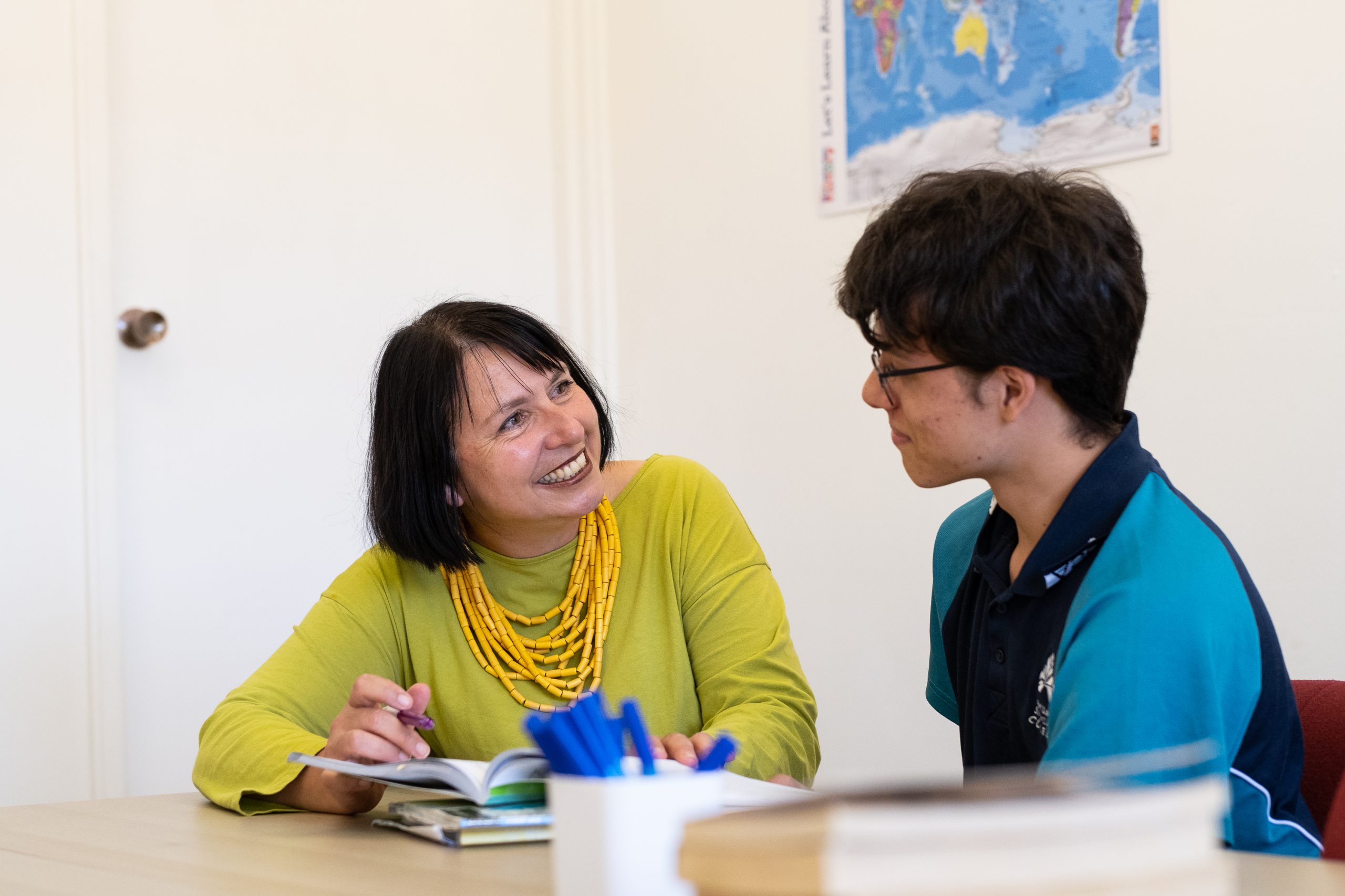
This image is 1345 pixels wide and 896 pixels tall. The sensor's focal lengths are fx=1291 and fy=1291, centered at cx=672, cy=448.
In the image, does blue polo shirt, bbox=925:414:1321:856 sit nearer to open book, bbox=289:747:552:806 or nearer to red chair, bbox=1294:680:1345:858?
red chair, bbox=1294:680:1345:858

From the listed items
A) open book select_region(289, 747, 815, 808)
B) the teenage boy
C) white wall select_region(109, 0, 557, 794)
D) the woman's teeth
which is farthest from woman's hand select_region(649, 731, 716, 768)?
white wall select_region(109, 0, 557, 794)

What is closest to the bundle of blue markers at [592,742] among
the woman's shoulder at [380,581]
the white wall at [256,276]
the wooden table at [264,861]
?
the wooden table at [264,861]

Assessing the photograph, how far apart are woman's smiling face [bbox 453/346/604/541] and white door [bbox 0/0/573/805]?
1.06m

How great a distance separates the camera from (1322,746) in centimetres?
124

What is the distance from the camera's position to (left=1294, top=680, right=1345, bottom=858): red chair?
4.02ft

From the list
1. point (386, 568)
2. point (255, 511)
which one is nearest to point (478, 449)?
point (386, 568)

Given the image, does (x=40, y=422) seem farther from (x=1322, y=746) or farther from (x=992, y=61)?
(x=1322, y=746)

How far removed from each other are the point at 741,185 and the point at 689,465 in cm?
134

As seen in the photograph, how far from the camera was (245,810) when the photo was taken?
4.38 feet

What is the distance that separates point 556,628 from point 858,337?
1295 mm

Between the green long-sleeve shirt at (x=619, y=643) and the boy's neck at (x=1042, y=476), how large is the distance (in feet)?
1.30

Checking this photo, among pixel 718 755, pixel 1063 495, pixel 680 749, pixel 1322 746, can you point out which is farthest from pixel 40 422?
pixel 1322 746

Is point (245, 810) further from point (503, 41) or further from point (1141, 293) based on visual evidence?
point (503, 41)

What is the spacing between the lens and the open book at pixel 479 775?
1095mm
